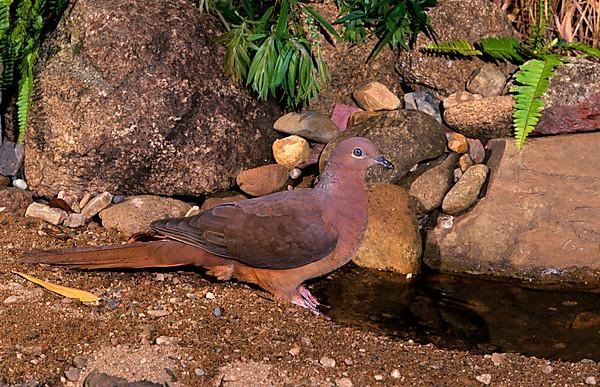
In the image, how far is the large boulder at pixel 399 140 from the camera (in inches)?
245

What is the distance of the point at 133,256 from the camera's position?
5078 mm

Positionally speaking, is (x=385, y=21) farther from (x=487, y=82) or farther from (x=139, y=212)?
(x=139, y=212)

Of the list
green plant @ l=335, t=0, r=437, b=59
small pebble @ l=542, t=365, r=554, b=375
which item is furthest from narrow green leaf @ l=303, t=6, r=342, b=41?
small pebble @ l=542, t=365, r=554, b=375

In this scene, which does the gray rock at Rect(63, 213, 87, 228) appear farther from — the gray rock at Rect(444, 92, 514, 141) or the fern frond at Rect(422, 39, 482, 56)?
the fern frond at Rect(422, 39, 482, 56)

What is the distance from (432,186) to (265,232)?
66.2 inches

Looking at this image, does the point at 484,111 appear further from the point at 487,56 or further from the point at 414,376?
the point at 414,376

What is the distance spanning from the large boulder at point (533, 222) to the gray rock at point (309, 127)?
3.48 feet

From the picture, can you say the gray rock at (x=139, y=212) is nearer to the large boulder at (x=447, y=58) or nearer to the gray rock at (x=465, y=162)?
the gray rock at (x=465, y=162)

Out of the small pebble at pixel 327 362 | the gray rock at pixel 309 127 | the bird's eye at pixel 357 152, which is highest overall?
the bird's eye at pixel 357 152

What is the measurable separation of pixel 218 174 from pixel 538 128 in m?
2.23

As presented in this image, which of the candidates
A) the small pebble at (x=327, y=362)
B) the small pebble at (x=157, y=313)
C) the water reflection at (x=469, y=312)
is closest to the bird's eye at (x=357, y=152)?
the water reflection at (x=469, y=312)

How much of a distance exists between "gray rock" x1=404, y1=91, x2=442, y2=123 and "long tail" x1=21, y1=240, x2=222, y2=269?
92.7 inches

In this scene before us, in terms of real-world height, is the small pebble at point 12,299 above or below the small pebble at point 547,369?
below

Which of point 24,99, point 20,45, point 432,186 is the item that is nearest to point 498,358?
point 432,186
